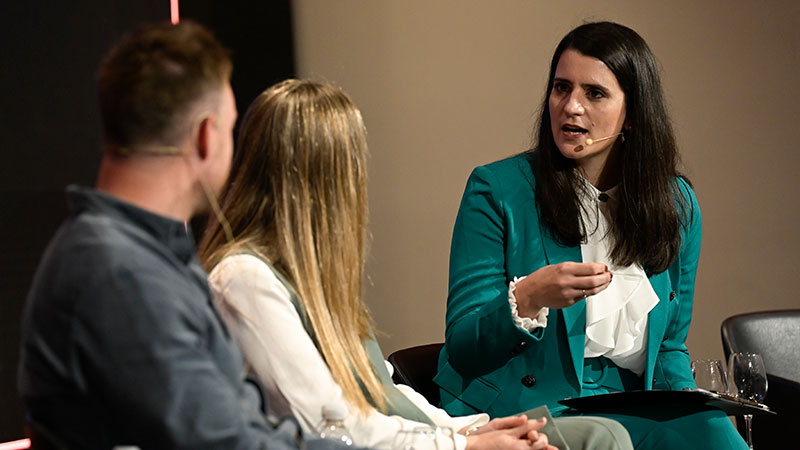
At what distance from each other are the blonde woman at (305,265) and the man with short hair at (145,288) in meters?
0.30

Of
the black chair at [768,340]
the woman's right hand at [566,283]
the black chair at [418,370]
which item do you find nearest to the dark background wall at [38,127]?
the black chair at [418,370]

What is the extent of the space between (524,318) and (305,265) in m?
0.84

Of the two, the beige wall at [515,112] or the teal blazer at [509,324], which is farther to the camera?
the beige wall at [515,112]

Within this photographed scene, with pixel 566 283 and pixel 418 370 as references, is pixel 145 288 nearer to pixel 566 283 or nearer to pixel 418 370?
pixel 566 283

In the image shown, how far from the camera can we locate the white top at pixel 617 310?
258 centimetres

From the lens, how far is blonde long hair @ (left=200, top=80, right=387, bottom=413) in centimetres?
178

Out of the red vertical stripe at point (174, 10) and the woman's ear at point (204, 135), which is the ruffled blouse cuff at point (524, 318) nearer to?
the woman's ear at point (204, 135)

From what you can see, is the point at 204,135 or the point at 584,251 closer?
the point at 204,135

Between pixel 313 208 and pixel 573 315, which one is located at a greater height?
pixel 313 208

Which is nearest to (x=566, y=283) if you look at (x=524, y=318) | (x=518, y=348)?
(x=524, y=318)

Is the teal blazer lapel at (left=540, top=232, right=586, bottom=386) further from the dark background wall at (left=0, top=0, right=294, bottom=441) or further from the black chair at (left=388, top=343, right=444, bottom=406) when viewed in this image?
the dark background wall at (left=0, top=0, right=294, bottom=441)

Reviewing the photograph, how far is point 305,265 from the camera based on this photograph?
178 centimetres

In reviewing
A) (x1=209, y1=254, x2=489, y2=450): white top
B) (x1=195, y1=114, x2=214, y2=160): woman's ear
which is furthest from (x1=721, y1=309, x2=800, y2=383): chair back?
(x1=195, y1=114, x2=214, y2=160): woman's ear

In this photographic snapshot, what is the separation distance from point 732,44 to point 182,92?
151 inches
